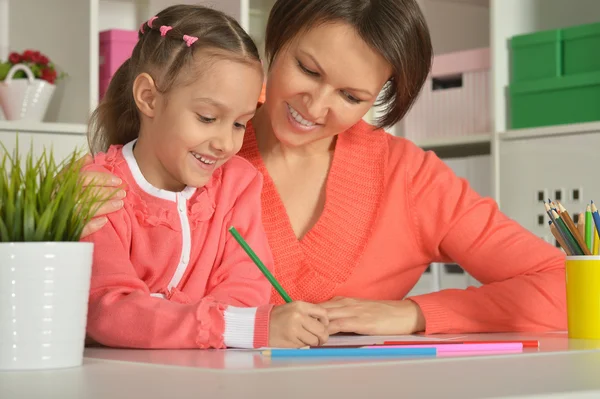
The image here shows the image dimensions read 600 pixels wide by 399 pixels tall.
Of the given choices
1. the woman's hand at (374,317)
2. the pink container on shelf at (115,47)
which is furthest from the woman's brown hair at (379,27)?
the pink container on shelf at (115,47)

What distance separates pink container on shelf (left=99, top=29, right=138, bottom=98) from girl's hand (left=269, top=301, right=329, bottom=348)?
1928 mm

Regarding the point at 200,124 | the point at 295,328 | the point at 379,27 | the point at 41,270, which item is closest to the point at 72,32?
the point at 379,27

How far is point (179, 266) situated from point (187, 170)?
0.13 meters

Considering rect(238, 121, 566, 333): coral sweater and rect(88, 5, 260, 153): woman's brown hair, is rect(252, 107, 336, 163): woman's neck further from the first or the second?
rect(88, 5, 260, 153): woman's brown hair

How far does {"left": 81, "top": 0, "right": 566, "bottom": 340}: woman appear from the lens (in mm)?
1471

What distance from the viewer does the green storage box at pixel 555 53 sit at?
9.02 feet

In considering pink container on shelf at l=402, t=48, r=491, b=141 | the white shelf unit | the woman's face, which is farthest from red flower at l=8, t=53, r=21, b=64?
the woman's face

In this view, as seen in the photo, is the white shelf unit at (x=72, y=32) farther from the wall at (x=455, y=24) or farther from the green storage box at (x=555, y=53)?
the green storage box at (x=555, y=53)

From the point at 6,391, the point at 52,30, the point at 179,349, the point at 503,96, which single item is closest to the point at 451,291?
the point at 179,349

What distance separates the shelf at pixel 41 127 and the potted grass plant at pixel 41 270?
6.12 ft

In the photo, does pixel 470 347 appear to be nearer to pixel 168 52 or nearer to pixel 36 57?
pixel 168 52

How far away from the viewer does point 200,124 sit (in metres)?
1.26

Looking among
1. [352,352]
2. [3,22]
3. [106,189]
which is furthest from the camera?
[3,22]

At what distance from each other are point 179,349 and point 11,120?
1.89 meters
